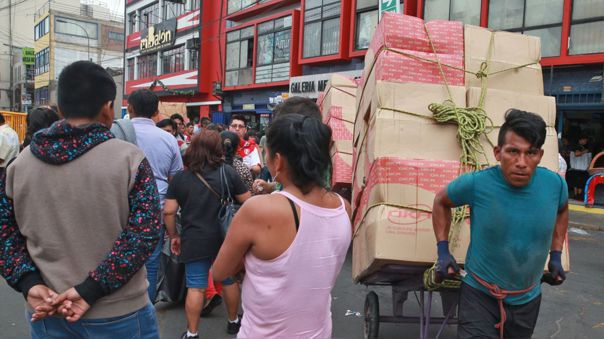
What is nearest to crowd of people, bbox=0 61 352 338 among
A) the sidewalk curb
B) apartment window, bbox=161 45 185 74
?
the sidewalk curb

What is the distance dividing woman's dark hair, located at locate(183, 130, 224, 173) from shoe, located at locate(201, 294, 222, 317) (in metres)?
1.40

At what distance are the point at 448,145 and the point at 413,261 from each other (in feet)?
2.42

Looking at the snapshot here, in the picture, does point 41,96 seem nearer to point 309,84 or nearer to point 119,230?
point 309,84

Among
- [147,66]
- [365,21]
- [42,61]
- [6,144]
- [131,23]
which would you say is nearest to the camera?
[6,144]

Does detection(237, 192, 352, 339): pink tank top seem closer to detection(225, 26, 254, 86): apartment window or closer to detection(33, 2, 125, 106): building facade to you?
detection(225, 26, 254, 86): apartment window

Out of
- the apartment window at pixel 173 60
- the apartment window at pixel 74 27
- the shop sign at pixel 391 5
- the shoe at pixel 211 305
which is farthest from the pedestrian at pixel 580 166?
the apartment window at pixel 74 27

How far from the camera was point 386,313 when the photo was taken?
15.5 feet

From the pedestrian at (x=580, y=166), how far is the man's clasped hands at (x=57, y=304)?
13874 millimetres

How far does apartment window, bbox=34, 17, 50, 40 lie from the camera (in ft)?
167

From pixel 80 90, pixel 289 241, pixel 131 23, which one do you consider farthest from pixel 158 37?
pixel 289 241

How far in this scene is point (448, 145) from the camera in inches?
115

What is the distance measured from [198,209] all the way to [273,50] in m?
20.0

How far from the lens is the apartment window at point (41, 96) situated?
174ft

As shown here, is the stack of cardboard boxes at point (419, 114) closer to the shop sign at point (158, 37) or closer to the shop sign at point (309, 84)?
the shop sign at point (309, 84)
